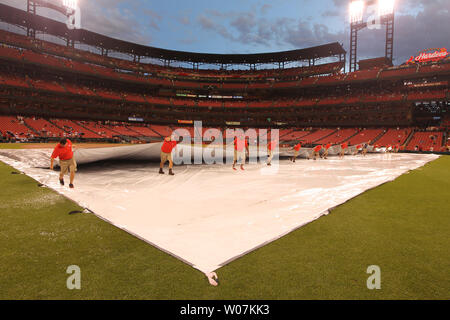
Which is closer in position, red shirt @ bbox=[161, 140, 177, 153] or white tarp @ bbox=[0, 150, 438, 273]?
white tarp @ bbox=[0, 150, 438, 273]

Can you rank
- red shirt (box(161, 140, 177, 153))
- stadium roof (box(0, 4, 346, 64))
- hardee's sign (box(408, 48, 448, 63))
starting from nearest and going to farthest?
1. red shirt (box(161, 140, 177, 153))
2. stadium roof (box(0, 4, 346, 64))
3. hardee's sign (box(408, 48, 448, 63))

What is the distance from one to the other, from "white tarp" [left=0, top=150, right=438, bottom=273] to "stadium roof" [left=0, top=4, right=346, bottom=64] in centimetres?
5011

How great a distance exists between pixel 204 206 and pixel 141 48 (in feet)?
194

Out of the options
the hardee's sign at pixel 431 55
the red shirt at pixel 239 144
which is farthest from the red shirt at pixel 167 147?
the hardee's sign at pixel 431 55

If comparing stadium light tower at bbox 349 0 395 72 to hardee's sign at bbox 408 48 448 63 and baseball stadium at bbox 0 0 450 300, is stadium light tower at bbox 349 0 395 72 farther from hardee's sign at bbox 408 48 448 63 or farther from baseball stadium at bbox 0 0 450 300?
baseball stadium at bbox 0 0 450 300

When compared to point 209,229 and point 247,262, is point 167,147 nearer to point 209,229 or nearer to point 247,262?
point 209,229

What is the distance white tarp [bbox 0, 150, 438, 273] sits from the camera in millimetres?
2949

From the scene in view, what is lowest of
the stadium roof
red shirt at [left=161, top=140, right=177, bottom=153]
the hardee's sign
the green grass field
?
the green grass field

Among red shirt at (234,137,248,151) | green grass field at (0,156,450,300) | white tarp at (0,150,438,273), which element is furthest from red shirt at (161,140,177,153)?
green grass field at (0,156,450,300)

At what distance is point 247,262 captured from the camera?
2508 mm

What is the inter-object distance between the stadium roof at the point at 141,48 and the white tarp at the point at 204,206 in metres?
50.1

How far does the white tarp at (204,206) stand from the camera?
2.95 metres

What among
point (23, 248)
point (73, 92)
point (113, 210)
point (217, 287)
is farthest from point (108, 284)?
point (73, 92)

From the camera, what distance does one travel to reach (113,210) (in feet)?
13.7
